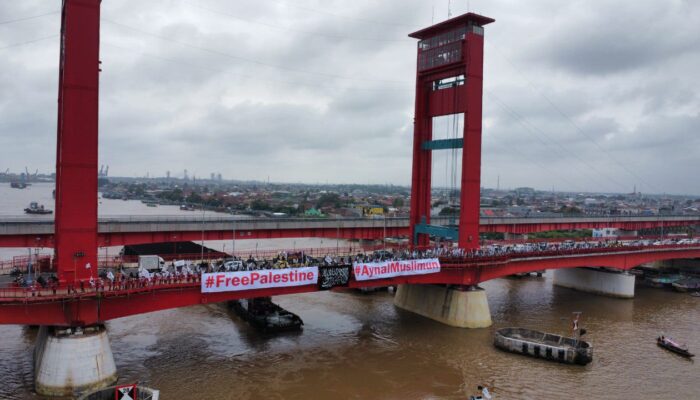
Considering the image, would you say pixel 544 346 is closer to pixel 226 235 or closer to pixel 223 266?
pixel 223 266

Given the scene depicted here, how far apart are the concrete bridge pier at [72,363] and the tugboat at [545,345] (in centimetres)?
2448

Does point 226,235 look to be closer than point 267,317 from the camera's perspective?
No

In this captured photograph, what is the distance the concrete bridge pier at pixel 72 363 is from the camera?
2539cm

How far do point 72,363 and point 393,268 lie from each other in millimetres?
20114

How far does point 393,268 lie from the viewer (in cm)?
3709

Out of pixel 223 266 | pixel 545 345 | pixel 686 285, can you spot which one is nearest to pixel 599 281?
pixel 686 285

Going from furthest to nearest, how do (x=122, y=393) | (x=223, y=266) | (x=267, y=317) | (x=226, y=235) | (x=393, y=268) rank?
1. (x=226, y=235)
2. (x=267, y=317)
3. (x=393, y=268)
4. (x=223, y=266)
5. (x=122, y=393)

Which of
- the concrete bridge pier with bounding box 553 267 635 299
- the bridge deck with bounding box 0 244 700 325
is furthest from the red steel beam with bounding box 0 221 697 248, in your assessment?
the bridge deck with bounding box 0 244 700 325

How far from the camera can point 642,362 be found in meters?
35.7

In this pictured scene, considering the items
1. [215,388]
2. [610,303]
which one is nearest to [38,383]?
[215,388]

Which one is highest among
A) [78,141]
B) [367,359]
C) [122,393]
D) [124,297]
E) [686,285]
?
[78,141]

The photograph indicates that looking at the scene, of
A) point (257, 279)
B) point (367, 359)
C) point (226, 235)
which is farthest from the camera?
point (226, 235)

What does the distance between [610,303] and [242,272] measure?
41.1m

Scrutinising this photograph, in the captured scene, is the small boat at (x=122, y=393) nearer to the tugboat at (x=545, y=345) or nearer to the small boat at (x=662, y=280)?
the tugboat at (x=545, y=345)
